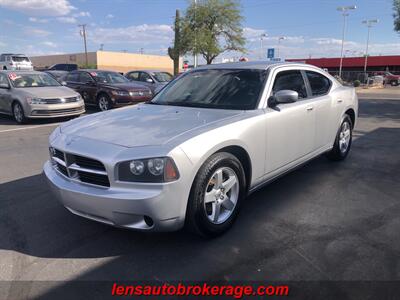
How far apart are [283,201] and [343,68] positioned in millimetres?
75985

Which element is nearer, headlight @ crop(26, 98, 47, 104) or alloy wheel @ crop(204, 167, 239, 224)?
alloy wheel @ crop(204, 167, 239, 224)

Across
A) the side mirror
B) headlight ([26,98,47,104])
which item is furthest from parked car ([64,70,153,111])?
the side mirror

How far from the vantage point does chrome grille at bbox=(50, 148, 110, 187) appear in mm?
3061

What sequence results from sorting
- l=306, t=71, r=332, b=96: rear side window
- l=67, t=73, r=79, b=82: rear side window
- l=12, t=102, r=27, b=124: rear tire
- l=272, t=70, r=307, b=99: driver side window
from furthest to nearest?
1. l=67, t=73, r=79, b=82: rear side window
2. l=12, t=102, r=27, b=124: rear tire
3. l=306, t=71, r=332, b=96: rear side window
4. l=272, t=70, r=307, b=99: driver side window

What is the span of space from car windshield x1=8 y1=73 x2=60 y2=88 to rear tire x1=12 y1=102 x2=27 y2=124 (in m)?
0.72

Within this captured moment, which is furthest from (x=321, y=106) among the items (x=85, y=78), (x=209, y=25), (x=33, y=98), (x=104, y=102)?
(x=209, y=25)

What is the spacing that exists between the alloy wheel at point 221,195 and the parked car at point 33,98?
869 centimetres

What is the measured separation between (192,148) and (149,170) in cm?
40

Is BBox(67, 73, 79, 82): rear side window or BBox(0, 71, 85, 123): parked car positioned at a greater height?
BBox(67, 73, 79, 82): rear side window

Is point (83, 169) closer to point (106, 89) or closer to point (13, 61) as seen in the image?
point (106, 89)

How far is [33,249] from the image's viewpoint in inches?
133

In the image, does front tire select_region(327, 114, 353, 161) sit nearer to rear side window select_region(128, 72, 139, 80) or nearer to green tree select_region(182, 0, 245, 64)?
rear side window select_region(128, 72, 139, 80)

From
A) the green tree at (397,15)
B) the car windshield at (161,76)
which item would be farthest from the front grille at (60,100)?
the green tree at (397,15)

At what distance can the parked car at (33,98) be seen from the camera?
35.0ft
